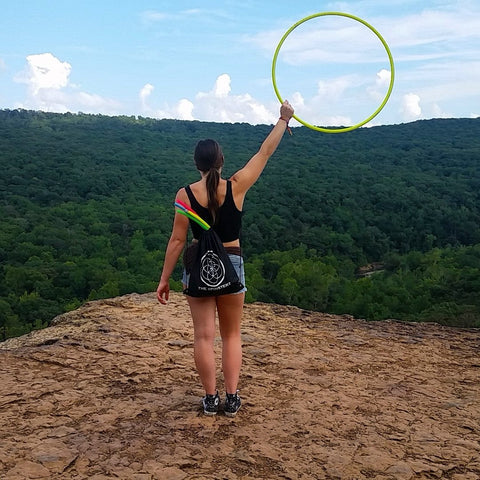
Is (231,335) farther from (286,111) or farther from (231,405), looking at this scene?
(286,111)

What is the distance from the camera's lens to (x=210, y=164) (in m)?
3.15

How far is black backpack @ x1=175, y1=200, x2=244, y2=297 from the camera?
124 inches

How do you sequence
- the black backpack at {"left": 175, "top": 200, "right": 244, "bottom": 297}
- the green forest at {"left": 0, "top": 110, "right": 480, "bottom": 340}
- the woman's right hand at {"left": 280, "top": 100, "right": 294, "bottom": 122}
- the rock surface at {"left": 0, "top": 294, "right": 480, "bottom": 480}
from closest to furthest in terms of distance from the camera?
the rock surface at {"left": 0, "top": 294, "right": 480, "bottom": 480} < the black backpack at {"left": 175, "top": 200, "right": 244, "bottom": 297} < the woman's right hand at {"left": 280, "top": 100, "right": 294, "bottom": 122} < the green forest at {"left": 0, "top": 110, "right": 480, "bottom": 340}

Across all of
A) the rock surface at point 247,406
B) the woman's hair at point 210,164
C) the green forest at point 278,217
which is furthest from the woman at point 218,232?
the green forest at point 278,217

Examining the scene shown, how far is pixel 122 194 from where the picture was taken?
2665 inches

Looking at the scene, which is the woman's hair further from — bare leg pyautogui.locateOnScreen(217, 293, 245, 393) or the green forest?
the green forest

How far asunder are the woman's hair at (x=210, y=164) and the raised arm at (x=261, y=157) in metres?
0.13

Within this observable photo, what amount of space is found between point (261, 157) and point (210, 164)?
14.3 inches

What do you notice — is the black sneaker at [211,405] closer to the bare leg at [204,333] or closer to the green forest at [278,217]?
the bare leg at [204,333]

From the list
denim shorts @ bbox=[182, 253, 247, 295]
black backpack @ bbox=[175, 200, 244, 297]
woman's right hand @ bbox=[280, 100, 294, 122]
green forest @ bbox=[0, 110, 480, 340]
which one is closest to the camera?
black backpack @ bbox=[175, 200, 244, 297]

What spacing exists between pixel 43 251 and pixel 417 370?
137ft

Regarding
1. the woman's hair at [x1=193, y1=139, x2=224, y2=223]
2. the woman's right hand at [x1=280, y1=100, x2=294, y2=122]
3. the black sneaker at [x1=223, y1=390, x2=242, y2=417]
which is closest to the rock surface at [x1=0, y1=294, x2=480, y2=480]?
the black sneaker at [x1=223, y1=390, x2=242, y2=417]

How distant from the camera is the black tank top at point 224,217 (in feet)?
10.4

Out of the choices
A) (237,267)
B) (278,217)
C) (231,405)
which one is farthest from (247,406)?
(278,217)
